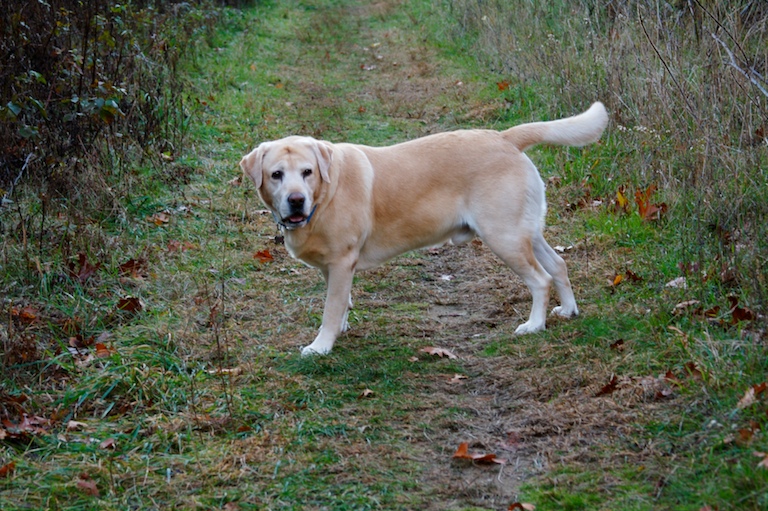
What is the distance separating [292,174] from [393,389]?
51.6 inches

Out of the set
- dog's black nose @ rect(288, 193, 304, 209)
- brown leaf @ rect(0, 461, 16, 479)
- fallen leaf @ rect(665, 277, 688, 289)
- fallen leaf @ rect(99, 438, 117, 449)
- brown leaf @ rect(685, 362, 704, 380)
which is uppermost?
dog's black nose @ rect(288, 193, 304, 209)

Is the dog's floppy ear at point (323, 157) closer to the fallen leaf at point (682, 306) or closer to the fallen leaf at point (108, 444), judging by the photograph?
the fallen leaf at point (108, 444)

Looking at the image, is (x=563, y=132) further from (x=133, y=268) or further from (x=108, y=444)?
(x=108, y=444)

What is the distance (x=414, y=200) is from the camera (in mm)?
4637

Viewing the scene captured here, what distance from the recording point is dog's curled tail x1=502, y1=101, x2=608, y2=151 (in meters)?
4.68

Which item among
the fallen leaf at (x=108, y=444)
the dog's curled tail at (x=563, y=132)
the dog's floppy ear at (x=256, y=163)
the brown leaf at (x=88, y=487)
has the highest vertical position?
the dog's curled tail at (x=563, y=132)

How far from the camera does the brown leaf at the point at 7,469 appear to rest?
305 cm

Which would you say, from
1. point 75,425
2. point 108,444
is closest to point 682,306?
point 108,444

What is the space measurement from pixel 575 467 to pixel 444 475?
0.52 meters

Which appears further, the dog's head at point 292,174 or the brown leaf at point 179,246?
the brown leaf at point 179,246

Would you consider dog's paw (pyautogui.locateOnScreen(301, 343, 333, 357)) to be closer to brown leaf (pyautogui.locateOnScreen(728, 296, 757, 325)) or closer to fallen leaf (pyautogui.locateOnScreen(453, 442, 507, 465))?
fallen leaf (pyautogui.locateOnScreen(453, 442, 507, 465))

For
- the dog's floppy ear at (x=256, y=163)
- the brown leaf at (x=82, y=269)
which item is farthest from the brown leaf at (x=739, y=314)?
the brown leaf at (x=82, y=269)

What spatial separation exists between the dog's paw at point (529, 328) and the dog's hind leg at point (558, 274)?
24 centimetres

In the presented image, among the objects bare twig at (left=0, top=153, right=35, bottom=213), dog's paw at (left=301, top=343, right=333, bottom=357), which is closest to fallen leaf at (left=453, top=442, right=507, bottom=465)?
dog's paw at (left=301, top=343, right=333, bottom=357)
